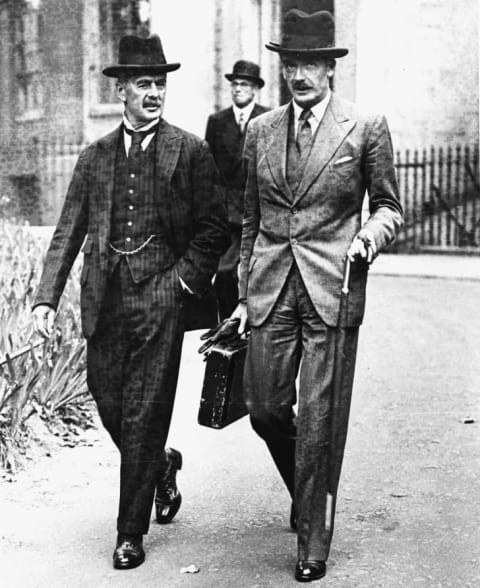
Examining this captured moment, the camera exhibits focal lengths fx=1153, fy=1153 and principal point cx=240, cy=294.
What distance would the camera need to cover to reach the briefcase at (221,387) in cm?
489

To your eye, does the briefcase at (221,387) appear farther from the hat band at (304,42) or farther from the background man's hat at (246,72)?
the background man's hat at (246,72)

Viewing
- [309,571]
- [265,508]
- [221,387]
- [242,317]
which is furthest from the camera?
[265,508]

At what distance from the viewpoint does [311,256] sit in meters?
4.69

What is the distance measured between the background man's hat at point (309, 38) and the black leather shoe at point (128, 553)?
2093 mm

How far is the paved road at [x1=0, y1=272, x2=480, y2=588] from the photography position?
182 inches

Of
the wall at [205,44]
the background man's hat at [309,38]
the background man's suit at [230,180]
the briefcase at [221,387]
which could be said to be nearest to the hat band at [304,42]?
the background man's hat at [309,38]

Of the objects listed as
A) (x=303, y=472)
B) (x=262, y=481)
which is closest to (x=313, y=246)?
(x=303, y=472)

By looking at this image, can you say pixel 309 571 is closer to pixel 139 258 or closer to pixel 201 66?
pixel 139 258

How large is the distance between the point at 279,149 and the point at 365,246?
600 millimetres

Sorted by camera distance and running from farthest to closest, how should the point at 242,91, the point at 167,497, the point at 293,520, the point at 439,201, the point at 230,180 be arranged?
the point at 439,201 → the point at 242,91 → the point at 230,180 → the point at 167,497 → the point at 293,520

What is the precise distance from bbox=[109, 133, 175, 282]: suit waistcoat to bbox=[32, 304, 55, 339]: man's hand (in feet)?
1.10

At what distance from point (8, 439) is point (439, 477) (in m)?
2.32

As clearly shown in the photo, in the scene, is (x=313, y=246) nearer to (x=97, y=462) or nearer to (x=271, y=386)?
(x=271, y=386)

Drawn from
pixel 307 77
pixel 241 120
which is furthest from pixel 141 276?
pixel 241 120
